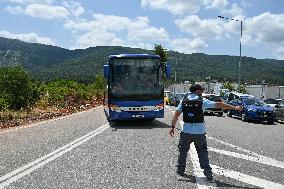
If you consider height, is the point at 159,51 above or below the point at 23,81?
above

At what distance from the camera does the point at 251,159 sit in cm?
1045

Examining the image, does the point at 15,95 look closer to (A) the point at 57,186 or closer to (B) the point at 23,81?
(B) the point at 23,81

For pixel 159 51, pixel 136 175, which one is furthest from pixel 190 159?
pixel 159 51

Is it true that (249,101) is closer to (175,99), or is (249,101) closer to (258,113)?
(258,113)

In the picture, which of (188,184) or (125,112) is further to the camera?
(125,112)

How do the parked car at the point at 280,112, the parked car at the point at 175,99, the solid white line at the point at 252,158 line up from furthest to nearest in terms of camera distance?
the parked car at the point at 175,99 < the parked car at the point at 280,112 < the solid white line at the point at 252,158

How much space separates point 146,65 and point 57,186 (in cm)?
1351

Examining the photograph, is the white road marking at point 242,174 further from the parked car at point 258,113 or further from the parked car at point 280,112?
the parked car at point 280,112

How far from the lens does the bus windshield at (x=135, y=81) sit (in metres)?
20.0

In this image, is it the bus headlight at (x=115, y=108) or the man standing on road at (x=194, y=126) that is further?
the bus headlight at (x=115, y=108)

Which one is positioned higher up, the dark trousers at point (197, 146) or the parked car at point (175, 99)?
the dark trousers at point (197, 146)

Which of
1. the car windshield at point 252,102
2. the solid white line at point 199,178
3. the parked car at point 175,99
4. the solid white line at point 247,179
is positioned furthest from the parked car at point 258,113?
the parked car at point 175,99

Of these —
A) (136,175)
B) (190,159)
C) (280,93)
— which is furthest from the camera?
(280,93)

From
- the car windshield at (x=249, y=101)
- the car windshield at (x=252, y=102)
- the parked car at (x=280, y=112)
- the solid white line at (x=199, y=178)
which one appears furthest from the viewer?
the car windshield at (x=249, y=101)
